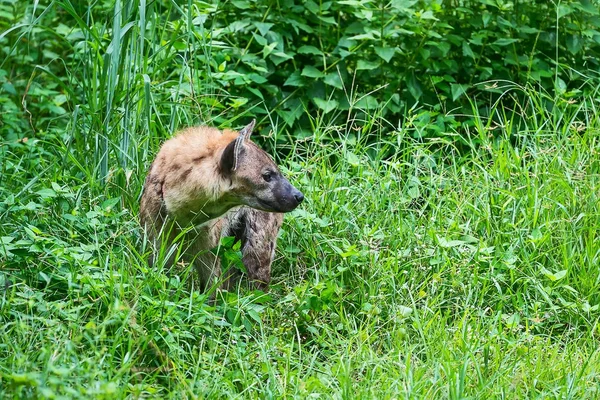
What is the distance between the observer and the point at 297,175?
632 cm

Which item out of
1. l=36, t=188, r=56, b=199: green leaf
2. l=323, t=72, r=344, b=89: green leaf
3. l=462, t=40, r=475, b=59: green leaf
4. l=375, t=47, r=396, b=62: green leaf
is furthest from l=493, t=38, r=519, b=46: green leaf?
l=36, t=188, r=56, b=199: green leaf

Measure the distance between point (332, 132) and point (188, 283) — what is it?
201 cm

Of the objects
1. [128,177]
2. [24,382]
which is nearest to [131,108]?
[128,177]

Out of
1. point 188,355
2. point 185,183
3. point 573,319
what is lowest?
point 573,319

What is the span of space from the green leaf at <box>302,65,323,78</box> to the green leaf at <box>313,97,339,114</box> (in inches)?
6.6

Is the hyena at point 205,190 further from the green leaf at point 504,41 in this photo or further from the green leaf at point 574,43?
the green leaf at point 574,43

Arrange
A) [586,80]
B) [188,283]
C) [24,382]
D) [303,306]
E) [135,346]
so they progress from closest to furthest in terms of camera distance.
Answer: [24,382], [135,346], [303,306], [188,283], [586,80]

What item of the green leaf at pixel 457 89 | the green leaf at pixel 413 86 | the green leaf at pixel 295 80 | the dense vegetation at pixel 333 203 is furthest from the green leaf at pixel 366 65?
the green leaf at pixel 457 89

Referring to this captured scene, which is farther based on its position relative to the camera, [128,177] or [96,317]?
[128,177]

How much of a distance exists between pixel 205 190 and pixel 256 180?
0.94 feet

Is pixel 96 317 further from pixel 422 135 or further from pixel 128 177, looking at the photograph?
pixel 422 135

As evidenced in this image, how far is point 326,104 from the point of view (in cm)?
Result: 692

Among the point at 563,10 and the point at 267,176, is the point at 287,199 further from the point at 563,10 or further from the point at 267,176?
the point at 563,10

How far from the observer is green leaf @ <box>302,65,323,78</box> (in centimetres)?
697
